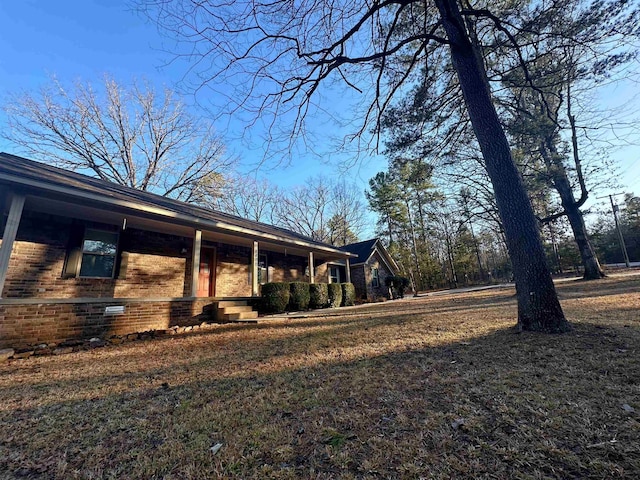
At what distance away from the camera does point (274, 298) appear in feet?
32.5

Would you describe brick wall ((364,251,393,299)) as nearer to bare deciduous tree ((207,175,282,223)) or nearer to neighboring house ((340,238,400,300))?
neighboring house ((340,238,400,300))

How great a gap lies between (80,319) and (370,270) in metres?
15.7

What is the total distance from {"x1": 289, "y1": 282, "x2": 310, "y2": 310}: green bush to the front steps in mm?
2071

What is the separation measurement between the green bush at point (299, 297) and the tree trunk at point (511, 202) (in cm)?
777

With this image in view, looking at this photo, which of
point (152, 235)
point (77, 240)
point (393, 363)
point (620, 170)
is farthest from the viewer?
point (620, 170)

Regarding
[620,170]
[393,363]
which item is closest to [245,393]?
[393,363]

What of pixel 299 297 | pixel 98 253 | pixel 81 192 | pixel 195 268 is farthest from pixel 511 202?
pixel 98 253

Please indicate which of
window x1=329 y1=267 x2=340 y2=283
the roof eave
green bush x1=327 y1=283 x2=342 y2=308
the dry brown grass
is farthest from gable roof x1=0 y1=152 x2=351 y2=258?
window x1=329 y1=267 x2=340 y2=283

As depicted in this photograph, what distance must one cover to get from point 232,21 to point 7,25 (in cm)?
811

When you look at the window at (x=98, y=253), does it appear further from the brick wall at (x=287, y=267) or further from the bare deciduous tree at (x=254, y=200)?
the bare deciduous tree at (x=254, y=200)

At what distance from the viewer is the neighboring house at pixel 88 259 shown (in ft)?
18.6

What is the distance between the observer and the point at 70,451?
203 centimetres

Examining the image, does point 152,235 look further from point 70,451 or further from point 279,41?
point 70,451

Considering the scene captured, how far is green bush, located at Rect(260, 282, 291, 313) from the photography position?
32.3 ft
